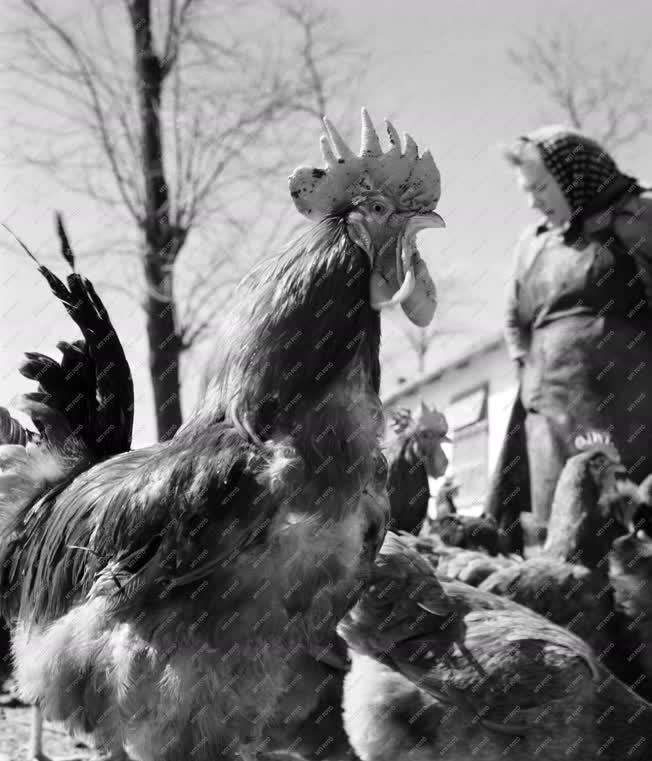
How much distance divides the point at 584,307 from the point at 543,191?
0.69 meters

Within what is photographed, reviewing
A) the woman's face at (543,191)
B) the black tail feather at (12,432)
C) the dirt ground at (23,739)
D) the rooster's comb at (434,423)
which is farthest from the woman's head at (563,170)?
the dirt ground at (23,739)

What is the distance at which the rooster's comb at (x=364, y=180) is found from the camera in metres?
2.56

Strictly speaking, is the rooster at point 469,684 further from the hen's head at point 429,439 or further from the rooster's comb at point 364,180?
the hen's head at point 429,439

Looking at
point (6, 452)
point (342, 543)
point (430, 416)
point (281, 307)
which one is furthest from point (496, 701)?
point (430, 416)

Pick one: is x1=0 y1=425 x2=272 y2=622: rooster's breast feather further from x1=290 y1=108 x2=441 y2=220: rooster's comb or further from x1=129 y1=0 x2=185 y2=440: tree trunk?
x1=129 y1=0 x2=185 y2=440: tree trunk

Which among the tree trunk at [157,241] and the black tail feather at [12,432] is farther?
the tree trunk at [157,241]

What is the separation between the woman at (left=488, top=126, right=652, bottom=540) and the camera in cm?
468

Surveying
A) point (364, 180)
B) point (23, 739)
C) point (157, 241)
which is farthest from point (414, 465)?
point (157, 241)

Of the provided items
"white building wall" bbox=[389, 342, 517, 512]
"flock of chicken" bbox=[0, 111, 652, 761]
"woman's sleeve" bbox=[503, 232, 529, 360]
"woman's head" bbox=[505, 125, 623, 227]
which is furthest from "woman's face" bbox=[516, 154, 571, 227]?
"white building wall" bbox=[389, 342, 517, 512]

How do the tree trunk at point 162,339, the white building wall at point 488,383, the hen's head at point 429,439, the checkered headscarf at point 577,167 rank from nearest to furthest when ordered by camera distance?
the checkered headscarf at point 577,167
the hen's head at point 429,439
the tree trunk at point 162,339
the white building wall at point 488,383

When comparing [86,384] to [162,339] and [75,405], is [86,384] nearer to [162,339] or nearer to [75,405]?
[75,405]

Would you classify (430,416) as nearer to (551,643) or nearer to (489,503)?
(489,503)

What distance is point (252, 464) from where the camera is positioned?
2.17 metres

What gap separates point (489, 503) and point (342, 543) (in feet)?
10.6
